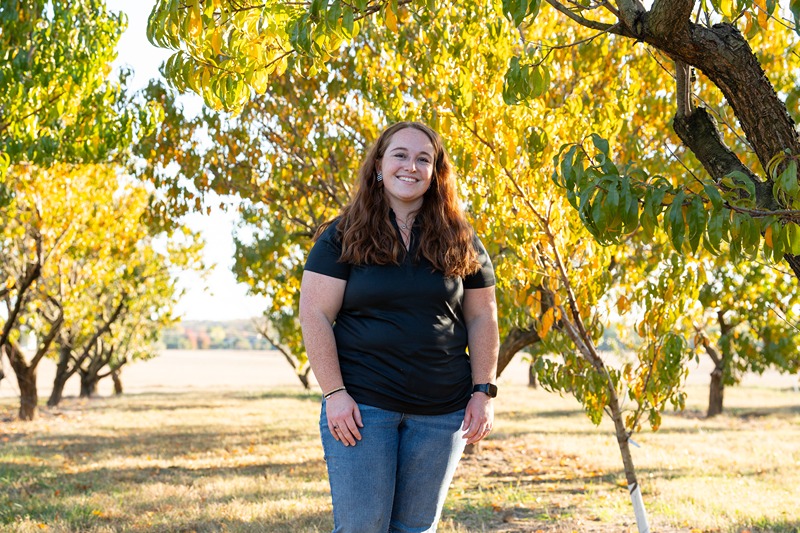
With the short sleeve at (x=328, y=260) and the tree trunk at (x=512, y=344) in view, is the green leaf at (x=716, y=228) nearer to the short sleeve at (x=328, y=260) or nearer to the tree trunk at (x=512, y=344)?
the short sleeve at (x=328, y=260)

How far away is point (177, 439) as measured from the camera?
46.1 ft

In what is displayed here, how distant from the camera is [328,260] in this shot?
3.04 metres

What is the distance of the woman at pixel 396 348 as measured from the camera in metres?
2.97

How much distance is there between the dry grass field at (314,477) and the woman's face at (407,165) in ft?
12.2

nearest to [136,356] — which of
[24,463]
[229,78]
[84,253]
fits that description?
[84,253]

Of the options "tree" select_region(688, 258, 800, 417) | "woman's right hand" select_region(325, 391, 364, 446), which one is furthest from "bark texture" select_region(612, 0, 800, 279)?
"tree" select_region(688, 258, 800, 417)

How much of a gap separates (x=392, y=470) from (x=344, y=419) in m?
0.28

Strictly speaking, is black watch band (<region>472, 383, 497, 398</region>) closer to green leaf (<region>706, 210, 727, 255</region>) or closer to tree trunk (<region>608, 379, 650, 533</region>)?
green leaf (<region>706, 210, 727, 255</region>)

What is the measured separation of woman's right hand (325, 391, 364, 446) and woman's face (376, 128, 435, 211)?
846 mm

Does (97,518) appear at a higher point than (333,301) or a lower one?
lower

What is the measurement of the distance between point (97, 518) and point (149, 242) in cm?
1525

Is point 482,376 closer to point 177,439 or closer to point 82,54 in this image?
point 82,54

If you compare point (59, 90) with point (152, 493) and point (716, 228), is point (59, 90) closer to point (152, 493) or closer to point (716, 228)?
point (152, 493)

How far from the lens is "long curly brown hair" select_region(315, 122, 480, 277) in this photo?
10.0ft
